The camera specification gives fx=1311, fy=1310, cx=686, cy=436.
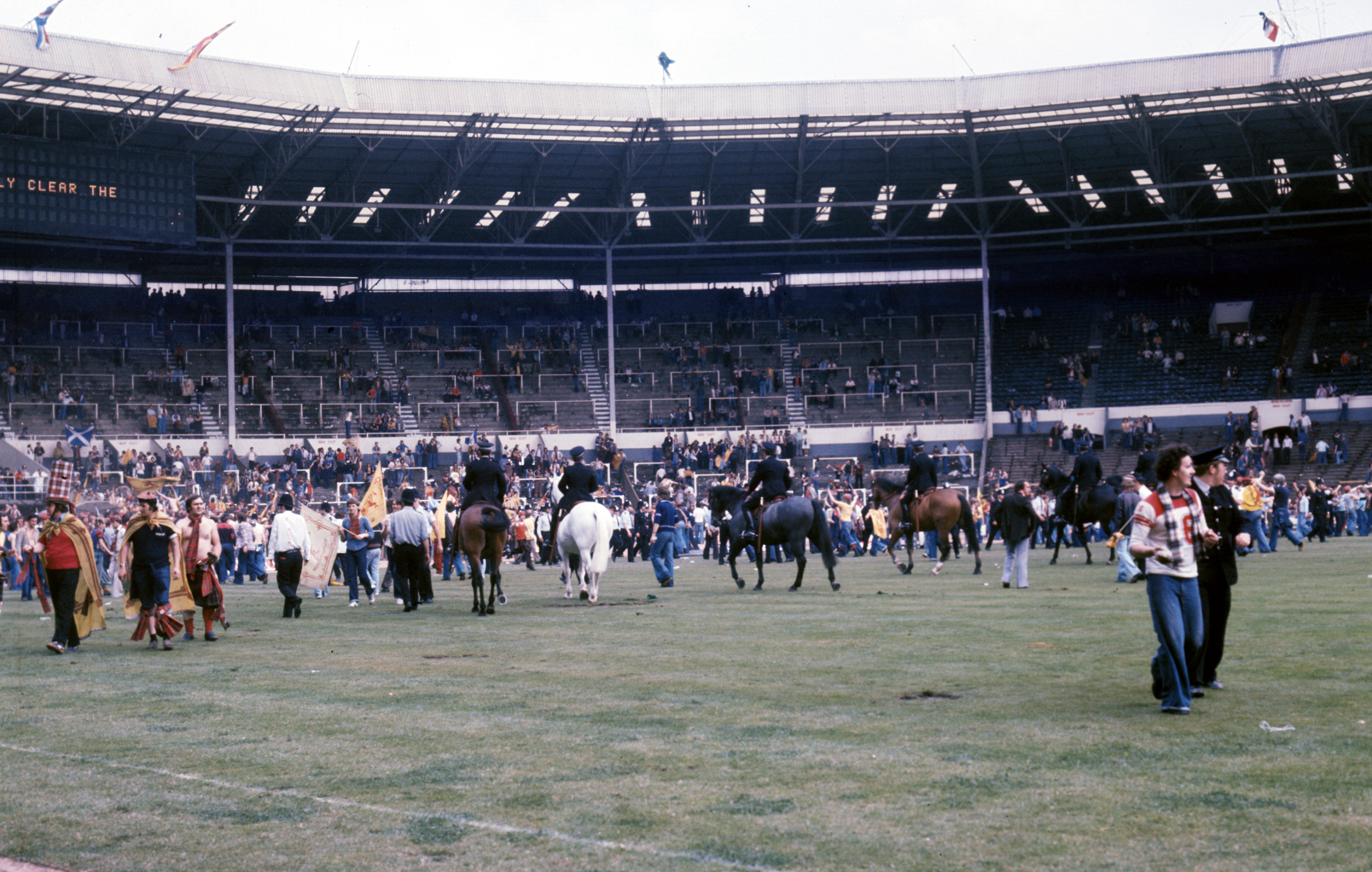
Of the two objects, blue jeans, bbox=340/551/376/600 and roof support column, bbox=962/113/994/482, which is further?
roof support column, bbox=962/113/994/482

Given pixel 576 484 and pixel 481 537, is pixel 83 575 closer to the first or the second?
pixel 481 537

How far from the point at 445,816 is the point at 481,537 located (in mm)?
12696

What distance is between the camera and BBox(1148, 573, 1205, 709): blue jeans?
8.72m

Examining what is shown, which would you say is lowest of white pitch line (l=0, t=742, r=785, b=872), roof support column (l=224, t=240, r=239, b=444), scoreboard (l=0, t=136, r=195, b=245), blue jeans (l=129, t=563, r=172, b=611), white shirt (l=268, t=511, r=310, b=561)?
white pitch line (l=0, t=742, r=785, b=872)

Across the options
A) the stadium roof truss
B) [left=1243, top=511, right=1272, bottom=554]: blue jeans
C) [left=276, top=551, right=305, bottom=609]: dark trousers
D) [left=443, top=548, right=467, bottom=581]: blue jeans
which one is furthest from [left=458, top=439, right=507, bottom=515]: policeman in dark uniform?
the stadium roof truss

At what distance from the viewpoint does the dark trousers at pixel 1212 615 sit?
31.2 ft

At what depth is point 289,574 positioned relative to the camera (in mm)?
19953

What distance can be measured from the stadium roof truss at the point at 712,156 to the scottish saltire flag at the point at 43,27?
28 centimetres

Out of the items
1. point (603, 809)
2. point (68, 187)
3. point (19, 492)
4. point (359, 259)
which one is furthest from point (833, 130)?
point (603, 809)

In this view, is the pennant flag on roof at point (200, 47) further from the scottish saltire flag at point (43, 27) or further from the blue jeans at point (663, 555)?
the blue jeans at point (663, 555)

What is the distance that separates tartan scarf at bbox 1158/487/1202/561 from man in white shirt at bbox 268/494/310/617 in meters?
14.2

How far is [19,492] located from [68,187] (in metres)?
9.34

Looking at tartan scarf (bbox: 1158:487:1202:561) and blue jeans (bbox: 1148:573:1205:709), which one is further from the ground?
tartan scarf (bbox: 1158:487:1202:561)

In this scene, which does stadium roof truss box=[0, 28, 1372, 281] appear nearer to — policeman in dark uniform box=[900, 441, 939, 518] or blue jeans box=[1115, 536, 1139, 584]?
policeman in dark uniform box=[900, 441, 939, 518]
